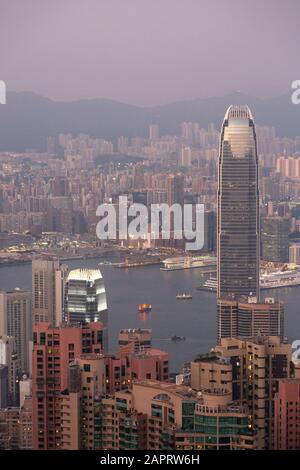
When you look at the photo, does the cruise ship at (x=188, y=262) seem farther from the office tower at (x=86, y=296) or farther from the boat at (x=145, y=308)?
the office tower at (x=86, y=296)

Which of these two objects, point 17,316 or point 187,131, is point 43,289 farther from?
point 187,131

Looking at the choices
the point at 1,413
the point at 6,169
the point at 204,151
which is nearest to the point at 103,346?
the point at 1,413

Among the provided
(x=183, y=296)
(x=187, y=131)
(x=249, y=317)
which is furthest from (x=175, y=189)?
(x=249, y=317)

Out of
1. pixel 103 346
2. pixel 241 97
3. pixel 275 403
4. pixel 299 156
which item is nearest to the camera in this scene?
pixel 275 403

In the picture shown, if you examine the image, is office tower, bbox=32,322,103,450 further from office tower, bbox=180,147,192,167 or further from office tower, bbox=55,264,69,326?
office tower, bbox=180,147,192,167

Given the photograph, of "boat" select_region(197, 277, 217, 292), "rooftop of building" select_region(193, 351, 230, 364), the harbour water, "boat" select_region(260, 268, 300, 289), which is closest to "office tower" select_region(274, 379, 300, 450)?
"rooftop of building" select_region(193, 351, 230, 364)
